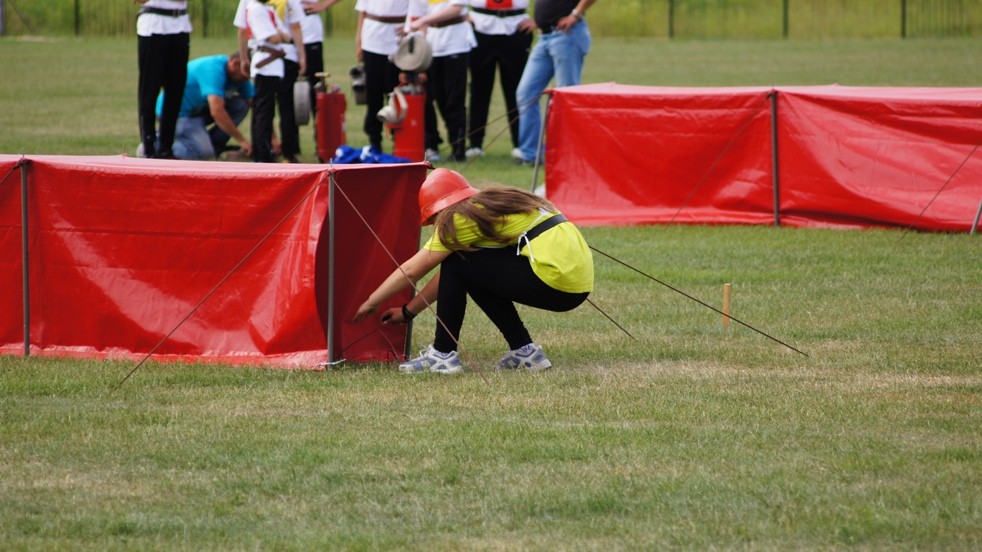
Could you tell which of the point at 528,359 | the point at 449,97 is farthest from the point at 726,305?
the point at 449,97

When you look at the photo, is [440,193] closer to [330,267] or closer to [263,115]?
[330,267]

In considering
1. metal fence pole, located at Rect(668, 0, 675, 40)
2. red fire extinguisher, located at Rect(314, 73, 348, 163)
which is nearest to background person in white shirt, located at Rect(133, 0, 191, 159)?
red fire extinguisher, located at Rect(314, 73, 348, 163)

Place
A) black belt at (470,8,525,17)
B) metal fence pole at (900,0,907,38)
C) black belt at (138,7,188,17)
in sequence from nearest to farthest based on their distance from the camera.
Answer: black belt at (138,7,188,17), black belt at (470,8,525,17), metal fence pole at (900,0,907,38)

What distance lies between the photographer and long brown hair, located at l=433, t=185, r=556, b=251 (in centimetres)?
653

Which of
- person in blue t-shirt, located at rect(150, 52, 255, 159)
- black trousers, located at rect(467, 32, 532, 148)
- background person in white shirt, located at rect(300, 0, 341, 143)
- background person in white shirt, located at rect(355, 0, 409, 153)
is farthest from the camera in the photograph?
background person in white shirt, located at rect(300, 0, 341, 143)

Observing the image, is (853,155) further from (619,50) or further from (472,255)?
(619,50)

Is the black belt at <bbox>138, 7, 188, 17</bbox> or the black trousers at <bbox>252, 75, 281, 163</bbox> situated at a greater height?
the black belt at <bbox>138, 7, 188, 17</bbox>

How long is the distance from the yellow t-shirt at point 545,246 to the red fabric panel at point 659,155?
4758 mm

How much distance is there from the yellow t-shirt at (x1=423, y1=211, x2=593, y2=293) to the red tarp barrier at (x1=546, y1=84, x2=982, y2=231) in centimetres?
470

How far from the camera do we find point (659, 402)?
245 inches

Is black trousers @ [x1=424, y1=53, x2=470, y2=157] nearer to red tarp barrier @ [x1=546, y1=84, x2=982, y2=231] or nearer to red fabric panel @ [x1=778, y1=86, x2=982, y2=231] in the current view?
red tarp barrier @ [x1=546, y1=84, x2=982, y2=231]

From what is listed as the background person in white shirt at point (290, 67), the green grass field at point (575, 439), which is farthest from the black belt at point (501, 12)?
the green grass field at point (575, 439)

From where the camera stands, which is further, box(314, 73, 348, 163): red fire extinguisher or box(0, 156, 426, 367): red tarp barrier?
box(314, 73, 348, 163): red fire extinguisher

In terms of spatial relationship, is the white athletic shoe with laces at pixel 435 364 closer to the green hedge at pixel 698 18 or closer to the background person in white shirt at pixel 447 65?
the background person in white shirt at pixel 447 65
